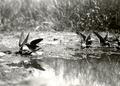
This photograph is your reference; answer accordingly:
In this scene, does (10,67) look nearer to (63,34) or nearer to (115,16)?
(63,34)

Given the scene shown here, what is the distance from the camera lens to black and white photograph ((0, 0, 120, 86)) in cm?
395

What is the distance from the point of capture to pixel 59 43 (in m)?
6.37

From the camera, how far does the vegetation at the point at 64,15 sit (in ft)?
25.2

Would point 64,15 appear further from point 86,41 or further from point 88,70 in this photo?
point 88,70

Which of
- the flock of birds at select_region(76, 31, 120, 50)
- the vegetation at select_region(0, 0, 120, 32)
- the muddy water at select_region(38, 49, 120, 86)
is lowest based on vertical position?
the muddy water at select_region(38, 49, 120, 86)

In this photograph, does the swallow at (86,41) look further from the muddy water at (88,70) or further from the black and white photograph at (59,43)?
the muddy water at (88,70)

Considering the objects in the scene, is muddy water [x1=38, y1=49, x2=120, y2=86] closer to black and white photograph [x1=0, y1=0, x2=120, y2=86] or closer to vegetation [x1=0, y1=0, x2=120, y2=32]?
black and white photograph [x1=0, y1=0, x2=120, y2=86]

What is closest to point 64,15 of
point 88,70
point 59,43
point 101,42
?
point 59,43

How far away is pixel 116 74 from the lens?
13.5 ft

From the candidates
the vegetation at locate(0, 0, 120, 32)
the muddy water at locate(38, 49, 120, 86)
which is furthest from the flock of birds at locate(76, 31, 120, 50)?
the vegetation at locate(0, 0, 120, 32)

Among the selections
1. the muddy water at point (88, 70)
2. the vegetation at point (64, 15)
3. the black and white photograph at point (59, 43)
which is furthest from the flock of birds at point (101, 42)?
the vegetation at point (64, 15)

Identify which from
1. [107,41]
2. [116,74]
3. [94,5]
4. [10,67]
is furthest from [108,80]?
[94,5]

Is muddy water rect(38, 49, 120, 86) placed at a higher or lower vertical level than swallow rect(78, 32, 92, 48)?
lower

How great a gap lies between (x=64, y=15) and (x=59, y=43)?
171cm
